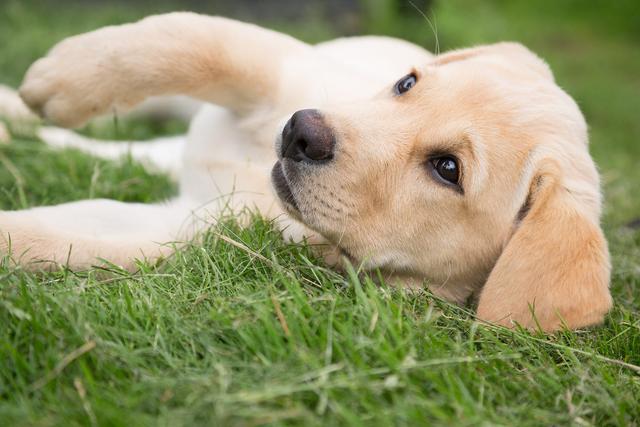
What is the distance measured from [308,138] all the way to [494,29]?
966 cm

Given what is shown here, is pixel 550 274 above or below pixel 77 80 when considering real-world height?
below

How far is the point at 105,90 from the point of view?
344 cm

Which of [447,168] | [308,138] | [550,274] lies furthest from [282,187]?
[550,274]

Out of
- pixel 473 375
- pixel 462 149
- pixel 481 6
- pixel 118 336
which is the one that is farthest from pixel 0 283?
pixel 481 6

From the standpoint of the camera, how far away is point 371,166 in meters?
3.00

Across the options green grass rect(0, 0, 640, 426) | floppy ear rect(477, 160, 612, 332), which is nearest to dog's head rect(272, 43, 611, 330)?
floppy ear rect(477, 160, 612, 332)

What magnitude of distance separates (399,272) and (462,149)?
0.63m

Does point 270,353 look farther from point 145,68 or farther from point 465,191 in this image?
point 145,68

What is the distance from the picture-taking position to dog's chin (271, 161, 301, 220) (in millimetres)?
2988

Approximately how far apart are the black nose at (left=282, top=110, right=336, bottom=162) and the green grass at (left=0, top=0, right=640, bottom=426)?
0.42 metres

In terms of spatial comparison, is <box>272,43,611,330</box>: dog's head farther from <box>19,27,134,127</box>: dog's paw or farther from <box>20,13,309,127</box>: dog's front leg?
<box>19,27,134,127</box>: dog's paw

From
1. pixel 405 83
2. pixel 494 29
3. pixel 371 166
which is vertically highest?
pixel 405 83

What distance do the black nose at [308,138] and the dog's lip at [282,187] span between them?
104 mm

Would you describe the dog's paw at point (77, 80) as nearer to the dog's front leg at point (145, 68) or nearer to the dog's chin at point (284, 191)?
the dog's front leg at point (145, 68)
